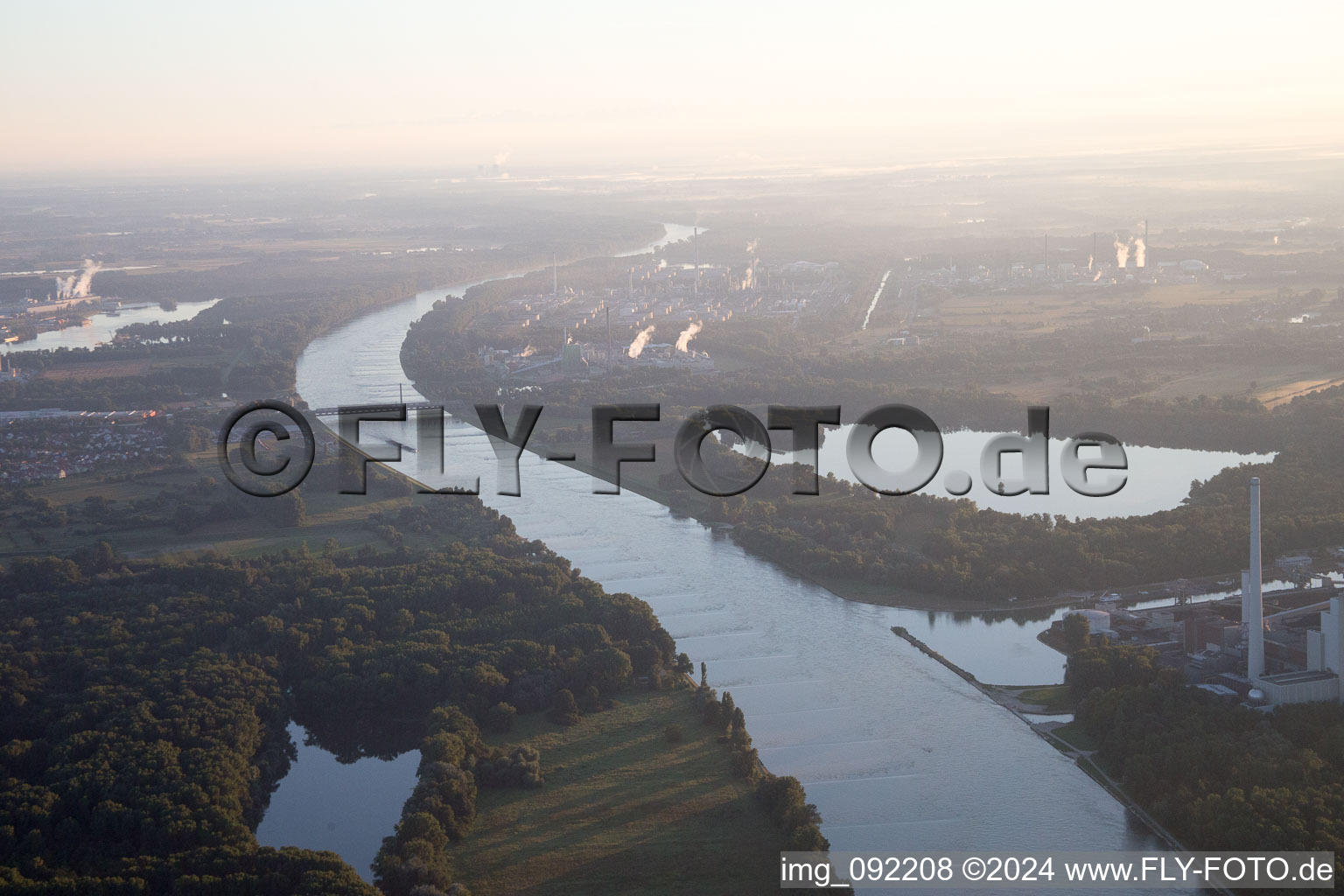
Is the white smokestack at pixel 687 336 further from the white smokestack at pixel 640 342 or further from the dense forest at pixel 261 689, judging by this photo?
the dense forest at pixel 261 689

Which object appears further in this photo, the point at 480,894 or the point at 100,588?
the point at 100,588

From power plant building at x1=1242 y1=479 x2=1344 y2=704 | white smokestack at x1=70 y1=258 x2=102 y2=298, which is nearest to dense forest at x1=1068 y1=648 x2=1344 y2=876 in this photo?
power plant building at x1=1242 y1=479 x2=1344 y2=704

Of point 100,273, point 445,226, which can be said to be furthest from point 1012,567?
point 445,226

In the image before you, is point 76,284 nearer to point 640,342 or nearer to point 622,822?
point 640,342

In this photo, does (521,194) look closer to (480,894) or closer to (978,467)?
(978,467)

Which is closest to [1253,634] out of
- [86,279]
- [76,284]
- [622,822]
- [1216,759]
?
[1216,759]

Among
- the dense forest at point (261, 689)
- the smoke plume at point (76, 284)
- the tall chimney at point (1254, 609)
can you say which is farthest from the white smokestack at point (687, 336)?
the smoke plume at point (76, 284)
